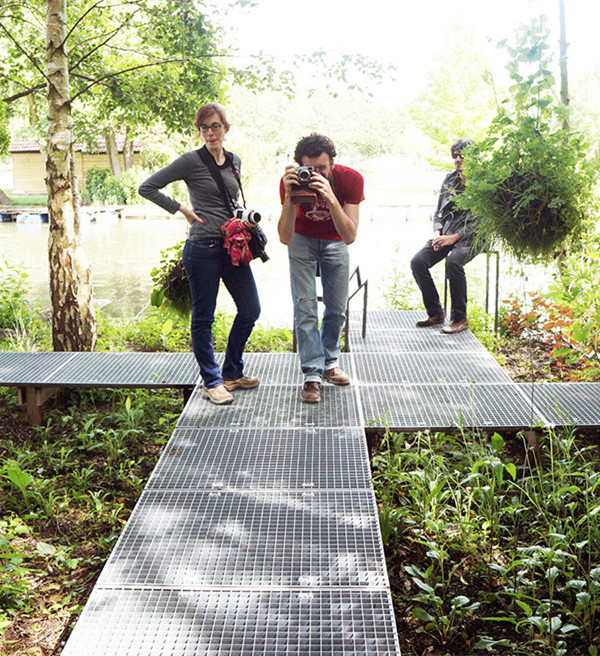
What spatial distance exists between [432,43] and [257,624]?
28854 millimetres

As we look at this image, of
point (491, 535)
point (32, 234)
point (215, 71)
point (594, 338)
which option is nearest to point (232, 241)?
point (491, 535)

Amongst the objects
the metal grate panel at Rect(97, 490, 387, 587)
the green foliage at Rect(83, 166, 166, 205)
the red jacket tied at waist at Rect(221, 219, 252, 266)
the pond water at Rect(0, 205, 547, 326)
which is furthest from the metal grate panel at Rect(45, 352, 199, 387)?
the green foliage at Rect(83, 166, 166, 205)

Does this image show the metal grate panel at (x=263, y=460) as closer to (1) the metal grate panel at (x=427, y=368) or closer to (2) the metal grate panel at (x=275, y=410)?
(2) the metal grate panel at (x=275, y=410)

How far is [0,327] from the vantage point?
7.51 m

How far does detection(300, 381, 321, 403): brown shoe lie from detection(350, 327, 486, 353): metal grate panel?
140 cm

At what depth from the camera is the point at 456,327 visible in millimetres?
6102

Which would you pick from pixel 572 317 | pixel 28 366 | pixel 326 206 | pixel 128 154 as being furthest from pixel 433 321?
pixel 128 154

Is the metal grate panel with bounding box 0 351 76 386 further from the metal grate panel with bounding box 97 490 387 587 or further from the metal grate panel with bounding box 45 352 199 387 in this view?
the metal grate panel with bounding box 97 490 387 587

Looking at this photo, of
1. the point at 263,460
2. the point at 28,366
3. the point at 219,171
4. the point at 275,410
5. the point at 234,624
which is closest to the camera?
the point at 234,624

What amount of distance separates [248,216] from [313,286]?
0.66 m

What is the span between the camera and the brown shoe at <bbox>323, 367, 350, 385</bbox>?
4.59m

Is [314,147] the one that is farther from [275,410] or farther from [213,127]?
[275,410]

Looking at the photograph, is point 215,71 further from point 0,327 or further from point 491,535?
point 491,535

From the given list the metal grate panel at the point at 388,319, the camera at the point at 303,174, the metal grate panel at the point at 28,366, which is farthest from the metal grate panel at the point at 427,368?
the metal grate panel at the point at 28,366
